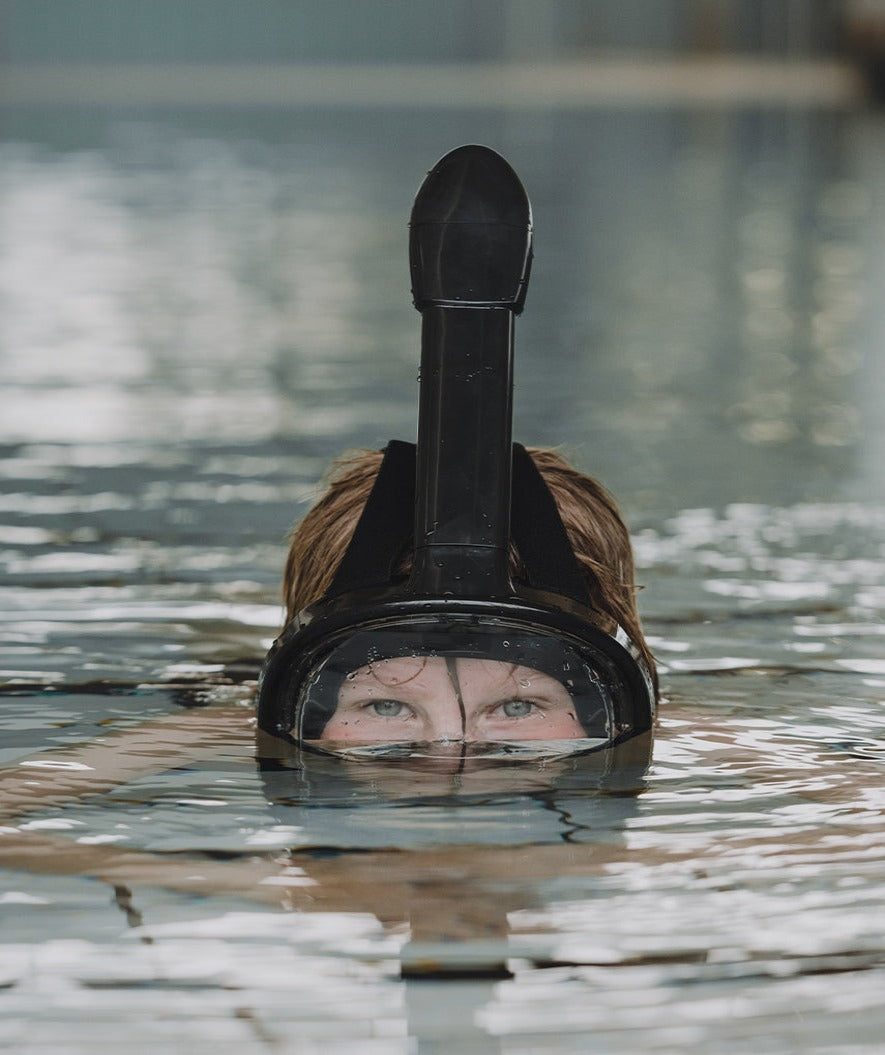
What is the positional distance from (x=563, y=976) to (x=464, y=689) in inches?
21.3

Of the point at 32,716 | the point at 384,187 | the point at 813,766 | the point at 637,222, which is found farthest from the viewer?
the point at 384,187

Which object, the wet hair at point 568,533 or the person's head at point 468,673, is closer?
the person's head at point 468,673

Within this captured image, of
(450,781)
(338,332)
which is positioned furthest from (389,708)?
(338,332)

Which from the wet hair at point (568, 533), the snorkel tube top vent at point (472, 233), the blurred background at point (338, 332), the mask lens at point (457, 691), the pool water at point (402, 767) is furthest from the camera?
the blurred background at point (338, 332)

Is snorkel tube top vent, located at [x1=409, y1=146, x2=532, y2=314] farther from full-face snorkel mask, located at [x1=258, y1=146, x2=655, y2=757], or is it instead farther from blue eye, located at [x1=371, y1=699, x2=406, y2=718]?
blue eye, located at [x1=371, y1=699, x2=406, y2=718]

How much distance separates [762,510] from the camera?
3.89 meters

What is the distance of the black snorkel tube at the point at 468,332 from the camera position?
74.7 inches

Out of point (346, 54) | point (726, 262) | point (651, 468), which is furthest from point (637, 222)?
point (346, 54)

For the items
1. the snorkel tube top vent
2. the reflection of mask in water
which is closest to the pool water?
the reflection of mask in water

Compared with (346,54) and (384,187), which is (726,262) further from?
(346,54)

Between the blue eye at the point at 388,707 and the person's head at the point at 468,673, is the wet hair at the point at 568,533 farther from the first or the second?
the blue eye at the point at 388,707

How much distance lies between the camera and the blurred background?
375 centimetres

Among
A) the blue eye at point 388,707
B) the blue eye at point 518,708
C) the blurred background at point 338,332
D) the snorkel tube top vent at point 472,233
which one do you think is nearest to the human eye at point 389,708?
the blue eye at point 388,707

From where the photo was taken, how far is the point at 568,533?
7.22 feet
